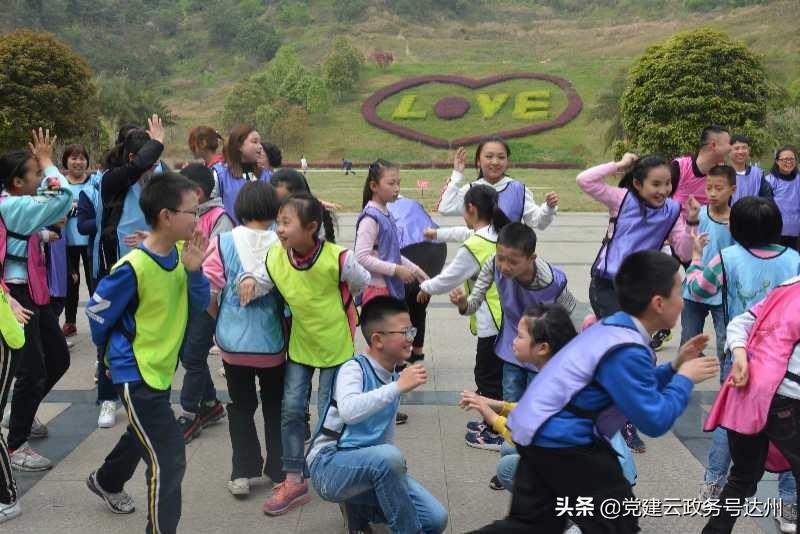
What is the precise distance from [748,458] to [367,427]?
137 centimetres

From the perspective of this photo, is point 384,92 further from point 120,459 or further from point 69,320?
point 120,459

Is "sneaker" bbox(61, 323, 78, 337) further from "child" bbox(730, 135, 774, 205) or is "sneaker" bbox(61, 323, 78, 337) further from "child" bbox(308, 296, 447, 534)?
"child" bbox(730, 135, 774, 205)

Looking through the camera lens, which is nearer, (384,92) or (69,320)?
(69,320)

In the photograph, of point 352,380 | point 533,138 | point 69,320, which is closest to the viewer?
point 352,380

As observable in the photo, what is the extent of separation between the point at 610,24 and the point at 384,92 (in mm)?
30755

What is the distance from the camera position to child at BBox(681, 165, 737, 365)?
14.5ft

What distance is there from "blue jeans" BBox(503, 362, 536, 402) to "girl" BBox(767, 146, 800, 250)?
4611 mm

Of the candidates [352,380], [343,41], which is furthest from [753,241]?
[343,41]

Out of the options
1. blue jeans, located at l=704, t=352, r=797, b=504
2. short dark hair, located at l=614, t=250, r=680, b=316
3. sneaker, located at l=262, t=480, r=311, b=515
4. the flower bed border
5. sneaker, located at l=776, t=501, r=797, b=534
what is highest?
short dark hair, located at l=614, t=250, r=680, b=316

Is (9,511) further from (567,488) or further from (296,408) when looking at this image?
(567,488)

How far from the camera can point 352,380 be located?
3033 mm

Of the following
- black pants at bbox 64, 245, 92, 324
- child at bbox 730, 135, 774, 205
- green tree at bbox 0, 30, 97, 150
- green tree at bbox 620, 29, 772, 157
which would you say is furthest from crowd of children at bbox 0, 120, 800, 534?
green tree at bbox 0, 30, 97, 150

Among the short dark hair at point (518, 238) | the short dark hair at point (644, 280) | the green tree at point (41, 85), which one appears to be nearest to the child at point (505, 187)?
the short dark hair at point (518, 238)

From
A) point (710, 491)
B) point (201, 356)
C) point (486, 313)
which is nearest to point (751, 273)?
point (710, 491)
